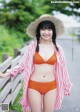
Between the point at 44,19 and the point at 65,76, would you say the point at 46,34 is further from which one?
the point at 65,76

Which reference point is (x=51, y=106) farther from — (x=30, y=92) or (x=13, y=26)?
(x=13, y=26)

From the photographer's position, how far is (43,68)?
5.64 m

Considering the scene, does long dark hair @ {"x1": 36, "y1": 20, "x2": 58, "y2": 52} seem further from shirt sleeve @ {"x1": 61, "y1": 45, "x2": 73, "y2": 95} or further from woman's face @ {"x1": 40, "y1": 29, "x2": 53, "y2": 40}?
shirt sleeve @ {"x1": 61, "y1": 45, "x2": 73, "y2": 95}

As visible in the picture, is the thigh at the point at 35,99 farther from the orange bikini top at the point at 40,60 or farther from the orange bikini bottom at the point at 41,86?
the orange bikini top at the point at 40,60

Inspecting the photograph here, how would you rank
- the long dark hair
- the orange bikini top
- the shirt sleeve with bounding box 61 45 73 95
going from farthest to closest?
1. the shirt sleeve with bounding box 61 45 73 95
2. the long dark hair
3. the orange bikini top

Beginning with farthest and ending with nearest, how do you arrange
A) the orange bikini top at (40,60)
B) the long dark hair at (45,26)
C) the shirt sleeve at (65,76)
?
the shirt sleeve at (65,76)
the long dark hair at (45,26)
the orange bikini top at (40,60)

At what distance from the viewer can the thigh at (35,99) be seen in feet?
18.4

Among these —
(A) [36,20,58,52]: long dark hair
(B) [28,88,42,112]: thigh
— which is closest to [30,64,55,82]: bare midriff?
(B) [28,88,42,112]: thigh

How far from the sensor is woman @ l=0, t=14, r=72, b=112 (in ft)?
18.5

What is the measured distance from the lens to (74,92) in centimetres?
1030

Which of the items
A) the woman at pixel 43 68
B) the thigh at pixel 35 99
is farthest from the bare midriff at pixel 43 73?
the thigh at pixel 35 99

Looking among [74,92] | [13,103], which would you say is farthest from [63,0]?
[13,103]

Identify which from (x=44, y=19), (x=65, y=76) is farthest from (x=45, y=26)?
(x=65, y=76)

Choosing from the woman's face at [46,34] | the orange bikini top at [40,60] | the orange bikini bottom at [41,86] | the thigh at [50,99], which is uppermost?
the woman's face at [46,34]
